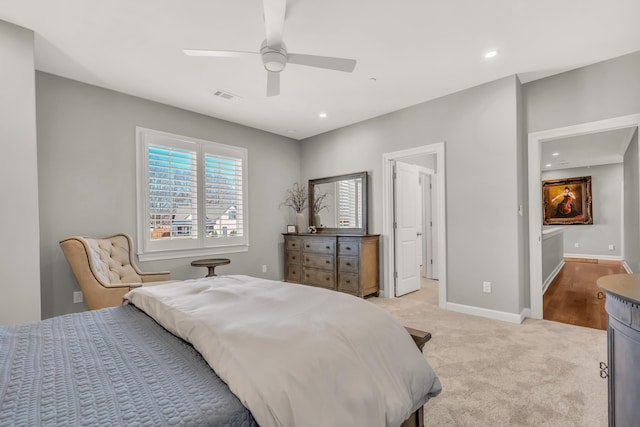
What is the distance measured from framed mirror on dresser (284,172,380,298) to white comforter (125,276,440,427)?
2726 mm

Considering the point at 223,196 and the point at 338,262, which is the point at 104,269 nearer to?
the point at 223,196

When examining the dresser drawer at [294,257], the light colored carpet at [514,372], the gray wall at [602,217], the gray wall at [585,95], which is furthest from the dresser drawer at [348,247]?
the gray wall at [602,217]

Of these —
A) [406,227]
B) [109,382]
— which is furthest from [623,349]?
[406,227]

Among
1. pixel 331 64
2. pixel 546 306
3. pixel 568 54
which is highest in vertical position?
pixel 568 54

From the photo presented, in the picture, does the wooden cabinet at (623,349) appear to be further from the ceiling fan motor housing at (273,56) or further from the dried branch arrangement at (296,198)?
the dried branch arrangement at (296,198)

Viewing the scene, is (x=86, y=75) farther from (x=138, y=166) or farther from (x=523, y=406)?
(x=523, y=406)

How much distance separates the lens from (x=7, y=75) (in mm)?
2400

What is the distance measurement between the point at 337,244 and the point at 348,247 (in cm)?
21

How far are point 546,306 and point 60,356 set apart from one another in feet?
15.7

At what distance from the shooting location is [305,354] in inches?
39.4

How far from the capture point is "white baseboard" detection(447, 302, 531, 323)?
3.29m

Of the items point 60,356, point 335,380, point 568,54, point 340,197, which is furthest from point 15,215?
point 568,54

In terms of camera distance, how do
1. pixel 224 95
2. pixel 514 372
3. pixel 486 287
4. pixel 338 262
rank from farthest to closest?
pixel 338 262
pixel 224 95
pixel 486 287
pixel 514 372

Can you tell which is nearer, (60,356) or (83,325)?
(60,356)
